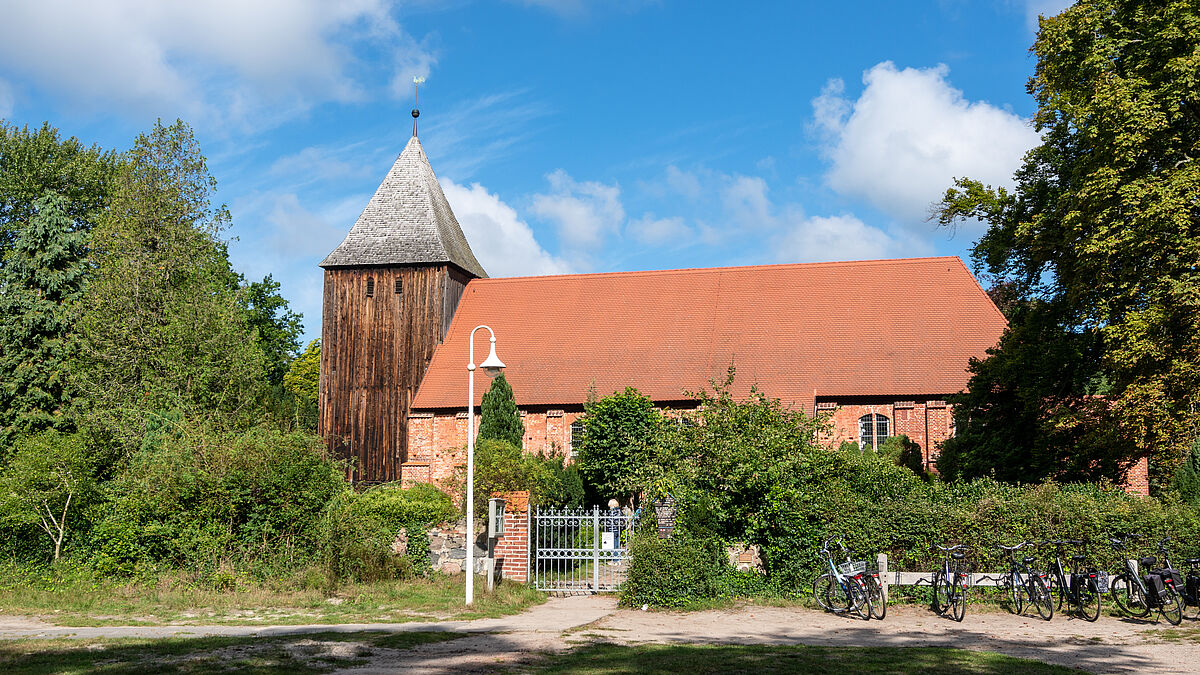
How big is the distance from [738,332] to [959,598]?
19738 mm

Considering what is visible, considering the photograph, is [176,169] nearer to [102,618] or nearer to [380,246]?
[380,246]

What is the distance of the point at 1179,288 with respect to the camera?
17.3 metres

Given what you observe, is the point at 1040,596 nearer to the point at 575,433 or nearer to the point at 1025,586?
the point at 1025,586

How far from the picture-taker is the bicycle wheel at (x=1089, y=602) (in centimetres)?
1388

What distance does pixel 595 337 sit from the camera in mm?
34750

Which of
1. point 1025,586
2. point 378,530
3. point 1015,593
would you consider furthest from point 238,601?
point 1025,586

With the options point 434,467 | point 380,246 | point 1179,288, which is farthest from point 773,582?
point 380,246

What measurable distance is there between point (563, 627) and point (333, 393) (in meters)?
24.3

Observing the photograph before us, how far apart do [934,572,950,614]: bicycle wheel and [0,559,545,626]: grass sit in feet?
21.2

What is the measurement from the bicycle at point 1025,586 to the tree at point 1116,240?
5.00 m

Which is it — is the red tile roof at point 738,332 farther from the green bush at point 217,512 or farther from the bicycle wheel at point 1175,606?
the bicycle wheel at point 1175,606

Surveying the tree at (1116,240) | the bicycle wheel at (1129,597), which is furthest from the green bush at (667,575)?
the tree at (1116,240)

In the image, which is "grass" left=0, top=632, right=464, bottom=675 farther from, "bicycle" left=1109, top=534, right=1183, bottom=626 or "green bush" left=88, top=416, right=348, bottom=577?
"bicycle" left=1109, top=534, right=1183, bottom=626

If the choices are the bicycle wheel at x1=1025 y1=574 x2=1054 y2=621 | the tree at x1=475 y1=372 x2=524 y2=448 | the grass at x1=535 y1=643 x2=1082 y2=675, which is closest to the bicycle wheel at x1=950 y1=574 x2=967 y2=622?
the bicycle wheel at x1=1025 y1=574 x2=1054 y2=621
